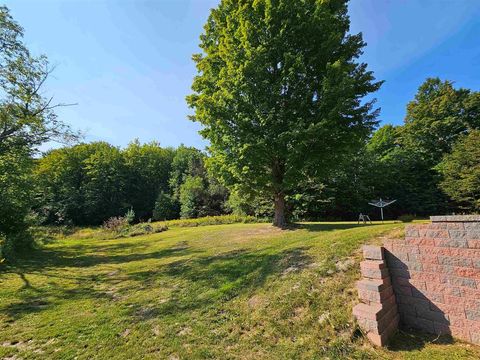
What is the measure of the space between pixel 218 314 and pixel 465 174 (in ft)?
80.9

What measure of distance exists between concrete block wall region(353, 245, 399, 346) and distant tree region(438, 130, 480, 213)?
2225cm

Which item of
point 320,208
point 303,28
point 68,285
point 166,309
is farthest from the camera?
point 320,208

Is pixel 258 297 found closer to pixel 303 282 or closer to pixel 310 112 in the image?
pixel 303 282

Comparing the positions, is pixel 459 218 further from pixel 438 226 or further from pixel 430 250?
pixel 430 250

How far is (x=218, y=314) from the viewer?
434 cm

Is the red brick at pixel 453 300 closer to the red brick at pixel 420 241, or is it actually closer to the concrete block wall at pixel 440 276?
the concrete block wall at pixel 440 276

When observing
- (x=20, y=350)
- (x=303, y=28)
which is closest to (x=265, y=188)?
(x=303, y=28)

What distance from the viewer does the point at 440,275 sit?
3.35m

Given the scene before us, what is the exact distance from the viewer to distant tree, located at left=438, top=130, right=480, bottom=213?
64.7ft

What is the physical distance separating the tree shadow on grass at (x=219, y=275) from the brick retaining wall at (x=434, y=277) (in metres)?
1.63

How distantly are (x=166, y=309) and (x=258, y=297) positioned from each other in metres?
1.83

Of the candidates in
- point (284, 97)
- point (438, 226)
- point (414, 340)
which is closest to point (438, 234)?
point (438, 226)

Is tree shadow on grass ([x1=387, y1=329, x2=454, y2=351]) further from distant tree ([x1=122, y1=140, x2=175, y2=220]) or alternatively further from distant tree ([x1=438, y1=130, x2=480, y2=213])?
distant tree ([x1=122, y1=140, x2=175, y2=220])

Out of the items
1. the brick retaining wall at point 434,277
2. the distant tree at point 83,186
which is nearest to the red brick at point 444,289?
the brick retaining wall at point 434,277
